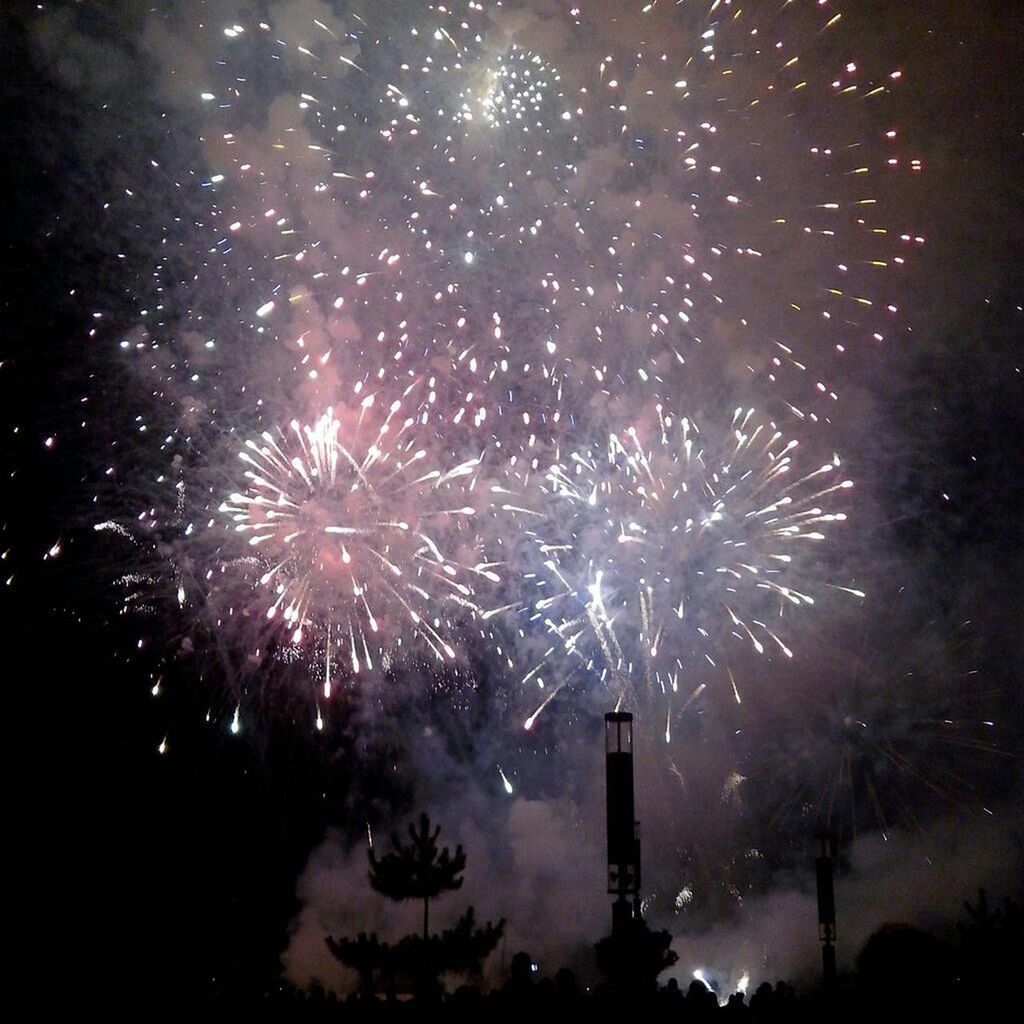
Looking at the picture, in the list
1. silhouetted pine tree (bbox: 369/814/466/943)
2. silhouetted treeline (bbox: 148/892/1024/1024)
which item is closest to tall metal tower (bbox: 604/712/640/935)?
silhouetted treeline (bbox: 148/892/1024/1024)

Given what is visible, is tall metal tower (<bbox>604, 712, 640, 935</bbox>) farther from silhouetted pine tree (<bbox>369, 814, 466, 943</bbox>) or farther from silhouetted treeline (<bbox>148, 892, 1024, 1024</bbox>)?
silhouetted pine tree (<bbox>369, 814, 466, 943</bbox>)

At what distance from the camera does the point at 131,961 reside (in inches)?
566

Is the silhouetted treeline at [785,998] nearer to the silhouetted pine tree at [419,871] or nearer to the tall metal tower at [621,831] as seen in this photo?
the tall metal tower at [621,831]

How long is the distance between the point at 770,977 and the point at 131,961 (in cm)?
2460

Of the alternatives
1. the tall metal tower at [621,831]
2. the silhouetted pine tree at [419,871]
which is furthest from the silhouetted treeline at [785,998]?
the silhouetted pine tree at [419,871]

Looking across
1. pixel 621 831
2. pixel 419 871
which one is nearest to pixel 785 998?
pixel 621 831

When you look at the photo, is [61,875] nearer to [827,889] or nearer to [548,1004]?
[548,1004]

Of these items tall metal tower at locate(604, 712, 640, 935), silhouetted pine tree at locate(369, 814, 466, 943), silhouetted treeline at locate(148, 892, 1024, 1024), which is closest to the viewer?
silhouetted treeline at locate(148, 892, 1024, 1024)

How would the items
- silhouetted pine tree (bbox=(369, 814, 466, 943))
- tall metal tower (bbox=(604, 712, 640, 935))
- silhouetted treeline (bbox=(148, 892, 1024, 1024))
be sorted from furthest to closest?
silhouetted pine tree (bbox=(369, 814, 466, 943)) → tall metal tower (bbox=(604, 712, 640, 935)) → silhouetted treeline (bbox=(148, 892, 1024, 1024))

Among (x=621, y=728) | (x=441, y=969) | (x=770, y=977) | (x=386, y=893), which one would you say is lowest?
(x=770, y=977)

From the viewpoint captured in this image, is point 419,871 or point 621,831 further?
point 419,871

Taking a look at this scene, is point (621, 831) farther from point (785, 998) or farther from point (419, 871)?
point (419, 871)

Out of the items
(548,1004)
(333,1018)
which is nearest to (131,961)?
(333,1018)

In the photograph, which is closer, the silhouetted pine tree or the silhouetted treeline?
the silhouetted treeline
